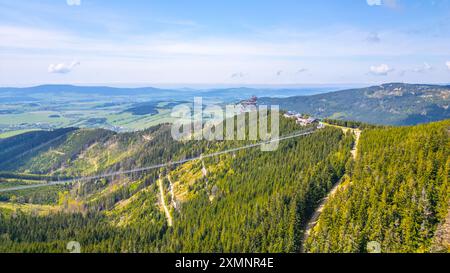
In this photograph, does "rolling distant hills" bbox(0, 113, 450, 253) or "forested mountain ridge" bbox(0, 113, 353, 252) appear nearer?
"rolling distant hills" bbox(0, 113, 450, 253)

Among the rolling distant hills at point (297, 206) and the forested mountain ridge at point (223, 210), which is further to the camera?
the forested mountain ridge at point (223, 210)

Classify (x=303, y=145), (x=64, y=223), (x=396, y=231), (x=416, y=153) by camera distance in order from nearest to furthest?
(x=396, y=231) < (x=416, y=153) < (x=303, y=145) < (x=64, y=223)

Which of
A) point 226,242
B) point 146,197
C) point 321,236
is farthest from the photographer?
point 146,197

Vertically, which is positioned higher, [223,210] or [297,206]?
[297,206]

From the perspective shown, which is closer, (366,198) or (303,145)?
(366,198)

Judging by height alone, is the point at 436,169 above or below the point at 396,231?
above

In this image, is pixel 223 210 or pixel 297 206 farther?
pixel 223 210

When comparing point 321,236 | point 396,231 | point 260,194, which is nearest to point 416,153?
point 396,231
